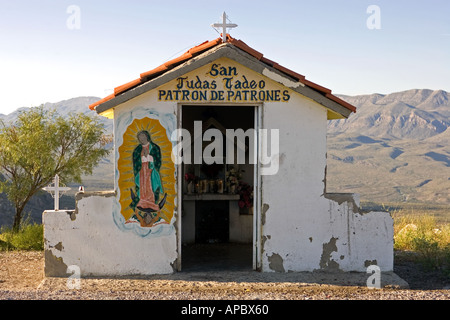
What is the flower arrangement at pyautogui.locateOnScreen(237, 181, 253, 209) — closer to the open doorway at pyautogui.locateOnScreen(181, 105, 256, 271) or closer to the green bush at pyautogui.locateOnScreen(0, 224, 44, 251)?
the open doorway at pyautogui.locateOnScreen(181, 105, 256, 271)

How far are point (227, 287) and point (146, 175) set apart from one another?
90.8 inches

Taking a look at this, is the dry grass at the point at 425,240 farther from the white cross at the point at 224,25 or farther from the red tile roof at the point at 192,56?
the white cross at the point at 224,25

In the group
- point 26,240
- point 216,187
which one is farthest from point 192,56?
point 26,240

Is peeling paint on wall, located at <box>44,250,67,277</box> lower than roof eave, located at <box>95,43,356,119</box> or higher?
lower

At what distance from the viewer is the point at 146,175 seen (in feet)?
31.3

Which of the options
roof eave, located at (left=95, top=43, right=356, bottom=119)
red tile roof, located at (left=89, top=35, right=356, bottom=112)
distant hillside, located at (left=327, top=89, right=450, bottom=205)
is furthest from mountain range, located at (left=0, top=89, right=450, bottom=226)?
roof eave, located at (left=95, top=43, right=356, bottom=119)

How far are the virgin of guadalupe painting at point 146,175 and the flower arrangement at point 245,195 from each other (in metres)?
3.55

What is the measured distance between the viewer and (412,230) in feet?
46.2

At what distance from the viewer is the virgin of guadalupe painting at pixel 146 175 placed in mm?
9523

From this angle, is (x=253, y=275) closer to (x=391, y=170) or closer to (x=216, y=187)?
(x=216, y=187)

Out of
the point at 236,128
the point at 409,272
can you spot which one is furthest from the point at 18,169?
the point at 409,272

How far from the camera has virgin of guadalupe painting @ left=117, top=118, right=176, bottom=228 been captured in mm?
9523

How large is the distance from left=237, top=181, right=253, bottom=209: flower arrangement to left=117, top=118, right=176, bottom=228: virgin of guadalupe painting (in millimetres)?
3546

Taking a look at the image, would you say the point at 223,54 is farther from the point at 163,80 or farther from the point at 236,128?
the point at 236,128
